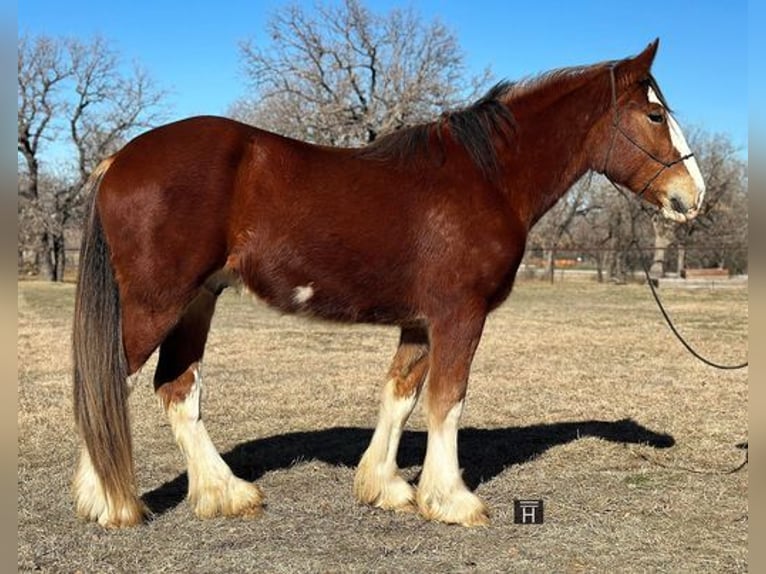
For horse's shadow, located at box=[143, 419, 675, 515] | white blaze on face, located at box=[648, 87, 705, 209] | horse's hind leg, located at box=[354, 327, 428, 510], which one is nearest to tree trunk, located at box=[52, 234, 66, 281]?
horse's shadow, located at box=[143, 419, 675, 515]

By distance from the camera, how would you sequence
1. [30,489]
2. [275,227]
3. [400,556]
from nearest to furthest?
1. [400,556]
2. [275,227]
3. [30,489]

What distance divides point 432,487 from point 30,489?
2654mm

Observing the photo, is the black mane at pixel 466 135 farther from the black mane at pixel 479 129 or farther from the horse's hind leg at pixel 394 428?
the horse's hind leg at pixel 394 428

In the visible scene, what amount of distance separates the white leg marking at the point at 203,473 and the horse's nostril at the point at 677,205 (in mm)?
3147

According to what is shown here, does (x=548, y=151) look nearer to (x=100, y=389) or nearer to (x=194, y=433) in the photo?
(x=194, y=433)

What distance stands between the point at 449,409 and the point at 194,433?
1534 millimetres

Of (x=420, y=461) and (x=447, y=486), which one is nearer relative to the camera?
(x=447, y=486)

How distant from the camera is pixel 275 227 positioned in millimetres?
4012

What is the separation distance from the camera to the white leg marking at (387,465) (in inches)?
177

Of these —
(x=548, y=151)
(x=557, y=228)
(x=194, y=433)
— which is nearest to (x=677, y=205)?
(x=548, y=151)

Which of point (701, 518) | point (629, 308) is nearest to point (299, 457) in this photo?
point (701, 518)

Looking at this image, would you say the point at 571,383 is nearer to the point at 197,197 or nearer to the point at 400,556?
the point at 400,556

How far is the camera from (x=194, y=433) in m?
4.27

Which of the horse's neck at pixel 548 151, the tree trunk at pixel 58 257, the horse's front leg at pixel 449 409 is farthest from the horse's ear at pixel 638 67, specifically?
the tree trunk at pixel 58 257
